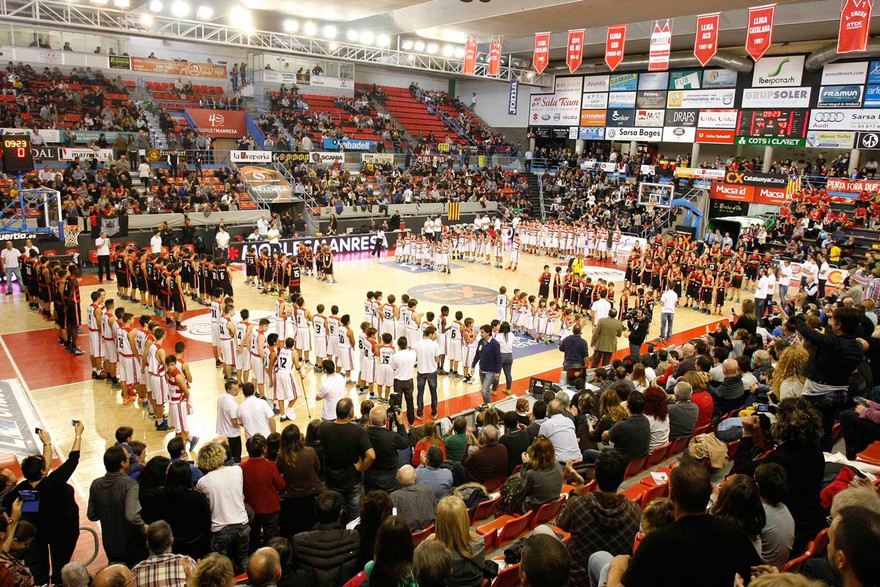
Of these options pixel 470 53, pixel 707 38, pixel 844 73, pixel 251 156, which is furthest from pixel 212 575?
pixel 844 73

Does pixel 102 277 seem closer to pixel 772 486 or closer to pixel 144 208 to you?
pixel 144 208

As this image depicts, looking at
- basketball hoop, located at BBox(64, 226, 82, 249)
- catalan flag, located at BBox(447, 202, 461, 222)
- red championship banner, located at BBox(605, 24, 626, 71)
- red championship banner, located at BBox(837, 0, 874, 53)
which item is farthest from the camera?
catalan flag, located at BBox(447, 202, 461, 222)

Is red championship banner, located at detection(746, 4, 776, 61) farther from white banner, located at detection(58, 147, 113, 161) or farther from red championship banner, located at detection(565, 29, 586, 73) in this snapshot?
white banner, located at detection(58, 147, 113, 161)

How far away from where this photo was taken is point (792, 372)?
682 centimetres

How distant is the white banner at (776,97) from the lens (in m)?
29.7

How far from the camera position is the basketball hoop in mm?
21078

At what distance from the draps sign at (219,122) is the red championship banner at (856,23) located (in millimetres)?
26752

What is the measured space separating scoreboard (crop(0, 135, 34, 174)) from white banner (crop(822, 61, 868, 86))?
31.9 metres

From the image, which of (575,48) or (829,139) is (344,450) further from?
(829,139)

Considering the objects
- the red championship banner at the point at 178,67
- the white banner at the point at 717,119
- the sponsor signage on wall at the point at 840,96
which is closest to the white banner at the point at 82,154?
the red championship banner at the point at 178,67

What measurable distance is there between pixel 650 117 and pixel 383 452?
34.1m

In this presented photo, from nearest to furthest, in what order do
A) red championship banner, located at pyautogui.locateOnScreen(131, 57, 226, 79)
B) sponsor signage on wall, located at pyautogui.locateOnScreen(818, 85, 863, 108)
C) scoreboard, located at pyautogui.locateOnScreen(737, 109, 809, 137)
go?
sponsor signage on wall, located at pyautogui.locateOnScreen(818, 85, 863, 108)
scoreboard, located at pyautogui.locateOnScreen(737, 109, 809, 137)
red championship banner, located at pyautogui.locateOnScreen(131, 57, 226, 79)

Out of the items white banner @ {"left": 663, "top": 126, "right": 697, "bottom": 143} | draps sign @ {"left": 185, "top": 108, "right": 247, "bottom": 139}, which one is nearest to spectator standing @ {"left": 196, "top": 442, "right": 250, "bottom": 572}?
draps sign @ {"left": 185, "top": 108, "right": 247, "bottom": 139}

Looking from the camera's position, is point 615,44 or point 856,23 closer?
point 856,23
